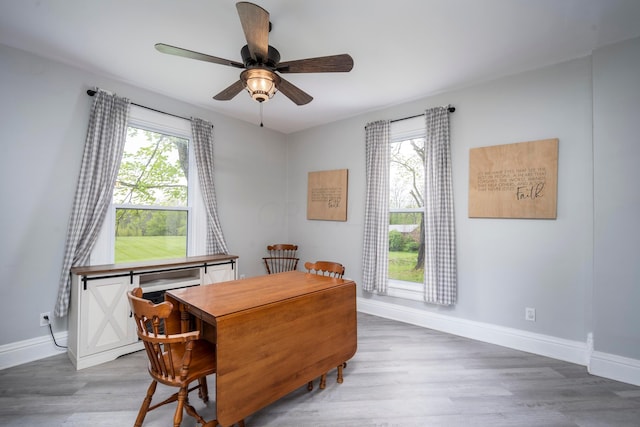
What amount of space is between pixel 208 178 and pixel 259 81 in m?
2.07

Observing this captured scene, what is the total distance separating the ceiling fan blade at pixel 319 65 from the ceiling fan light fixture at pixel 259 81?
0.31ft

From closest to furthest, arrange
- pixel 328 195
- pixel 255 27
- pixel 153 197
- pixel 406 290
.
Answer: pixel 255 27 → pixel 153 197 → pixel 406 290 → pixel 328 195

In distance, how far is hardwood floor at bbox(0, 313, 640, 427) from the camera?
1730 millimetres

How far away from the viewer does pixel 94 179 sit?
271 centimetres

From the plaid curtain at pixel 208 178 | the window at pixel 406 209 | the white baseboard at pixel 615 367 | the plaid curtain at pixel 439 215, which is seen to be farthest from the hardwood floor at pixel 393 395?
the plaid curtain at pixel 208 178

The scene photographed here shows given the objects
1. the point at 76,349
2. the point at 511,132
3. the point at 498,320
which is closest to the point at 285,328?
the point at 76,349

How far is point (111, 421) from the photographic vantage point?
170 cm

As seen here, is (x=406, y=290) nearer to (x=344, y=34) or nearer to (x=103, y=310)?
(x=344, y=34)

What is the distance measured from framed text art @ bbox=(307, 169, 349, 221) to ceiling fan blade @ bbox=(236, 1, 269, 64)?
2.40 m

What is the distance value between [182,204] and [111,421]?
2.30 meters

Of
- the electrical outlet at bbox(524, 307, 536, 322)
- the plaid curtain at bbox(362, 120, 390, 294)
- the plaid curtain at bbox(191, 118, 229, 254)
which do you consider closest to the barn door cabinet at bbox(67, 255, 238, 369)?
the plaid curtain at bbox(191, 118, 229, 254)

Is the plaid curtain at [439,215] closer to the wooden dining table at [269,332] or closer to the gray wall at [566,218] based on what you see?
the gray wall at [566,218]

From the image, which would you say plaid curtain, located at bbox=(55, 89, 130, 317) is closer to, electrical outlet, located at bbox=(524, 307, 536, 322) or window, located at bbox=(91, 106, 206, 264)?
window, located at bbox=(91, 106, 206, 264)

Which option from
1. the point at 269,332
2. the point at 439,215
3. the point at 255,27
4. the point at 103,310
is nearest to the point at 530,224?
the point at 439,215
